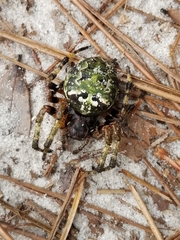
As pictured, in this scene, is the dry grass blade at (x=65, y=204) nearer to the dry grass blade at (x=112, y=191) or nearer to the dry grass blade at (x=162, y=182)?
the dry grass blade at (x=112, y=191)

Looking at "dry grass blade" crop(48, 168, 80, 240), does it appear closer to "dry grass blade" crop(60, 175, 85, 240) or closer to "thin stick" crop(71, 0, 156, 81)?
"dry grass blade" crop(60, 175, 85, 240)

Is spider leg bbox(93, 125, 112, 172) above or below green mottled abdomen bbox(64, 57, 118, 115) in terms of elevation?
below

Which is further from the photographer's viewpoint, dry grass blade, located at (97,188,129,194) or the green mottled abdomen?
dry grass blade, located at (97,188,129,194)

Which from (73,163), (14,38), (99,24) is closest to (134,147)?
(73,163)

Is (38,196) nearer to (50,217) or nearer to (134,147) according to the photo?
(50,217)

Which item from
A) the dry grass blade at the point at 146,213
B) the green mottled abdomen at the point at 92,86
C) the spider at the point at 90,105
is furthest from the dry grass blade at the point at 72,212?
the green mottled abdomen at the point at 92,86

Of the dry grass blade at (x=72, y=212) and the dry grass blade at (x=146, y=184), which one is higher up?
the dry grass blade at (x=146, y=184)

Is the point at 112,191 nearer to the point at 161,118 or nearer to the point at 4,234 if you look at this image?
the point at 161,118

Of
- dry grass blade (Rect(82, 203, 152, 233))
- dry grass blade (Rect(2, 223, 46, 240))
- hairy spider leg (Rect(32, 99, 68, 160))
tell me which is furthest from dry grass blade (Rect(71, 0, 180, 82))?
dry grass blade (Rect(2, 223, 46, 240))

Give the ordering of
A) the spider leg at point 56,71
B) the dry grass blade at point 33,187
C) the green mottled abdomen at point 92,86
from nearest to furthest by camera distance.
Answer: the green mottled abdomen at point 92,86, the spider leg at point 56,71, the dry grass blade at point 33,187
